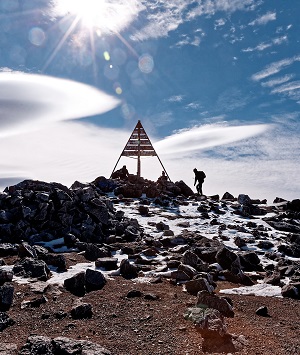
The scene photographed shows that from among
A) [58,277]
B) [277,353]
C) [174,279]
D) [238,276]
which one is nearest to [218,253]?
[238,276]

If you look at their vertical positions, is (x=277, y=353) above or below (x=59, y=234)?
below

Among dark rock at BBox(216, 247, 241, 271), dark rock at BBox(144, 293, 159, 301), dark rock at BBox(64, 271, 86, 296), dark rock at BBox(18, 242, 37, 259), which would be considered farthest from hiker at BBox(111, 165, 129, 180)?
dark rock at BBox(144, 293, 159, 301)

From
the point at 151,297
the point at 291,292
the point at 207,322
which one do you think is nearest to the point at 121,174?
the point at 291,292

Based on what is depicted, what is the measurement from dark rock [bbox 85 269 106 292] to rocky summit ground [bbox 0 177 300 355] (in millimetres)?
34

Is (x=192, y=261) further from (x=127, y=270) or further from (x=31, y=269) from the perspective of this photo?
(x=31, y=269)

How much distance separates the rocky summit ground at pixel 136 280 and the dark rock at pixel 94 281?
0.03 m

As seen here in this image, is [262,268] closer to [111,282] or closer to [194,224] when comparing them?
[111,282]

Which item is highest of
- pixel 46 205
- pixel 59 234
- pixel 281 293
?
pixel 46 205

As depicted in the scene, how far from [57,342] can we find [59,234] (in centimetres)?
1163

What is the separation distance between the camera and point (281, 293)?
1160cm

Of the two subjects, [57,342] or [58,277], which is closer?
[57,342]

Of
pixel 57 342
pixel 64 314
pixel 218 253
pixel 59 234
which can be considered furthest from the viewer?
pixel 59 234

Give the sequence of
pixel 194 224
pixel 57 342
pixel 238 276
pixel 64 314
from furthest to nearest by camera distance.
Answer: pixel 194 224 < pixel 238 276 < pixel 64 314 < pixel 57 342

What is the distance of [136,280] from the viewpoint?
12336mm
